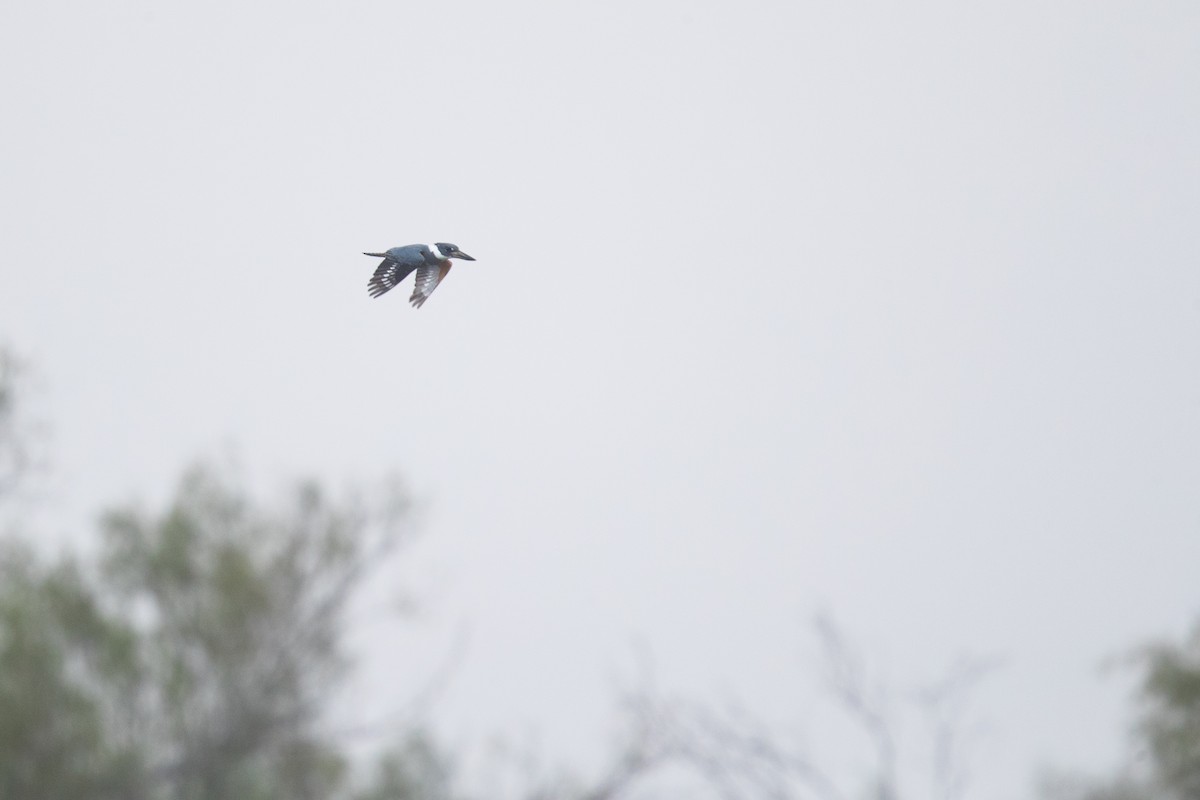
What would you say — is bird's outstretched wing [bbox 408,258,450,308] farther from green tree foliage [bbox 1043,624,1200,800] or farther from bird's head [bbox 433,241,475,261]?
green tree foliage [bbox 1043,624,1200,800]

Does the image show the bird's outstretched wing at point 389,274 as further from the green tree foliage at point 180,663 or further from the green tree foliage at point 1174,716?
the green tree foliage at point 1174,716

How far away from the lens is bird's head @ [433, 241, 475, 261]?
14.9 metres

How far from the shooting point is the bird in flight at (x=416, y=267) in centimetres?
1461

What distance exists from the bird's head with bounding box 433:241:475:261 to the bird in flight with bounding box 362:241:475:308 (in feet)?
0.07

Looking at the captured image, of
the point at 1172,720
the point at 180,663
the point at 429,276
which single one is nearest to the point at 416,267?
the point at 429,276

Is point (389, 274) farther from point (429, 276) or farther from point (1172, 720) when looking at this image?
point (1172, 720)

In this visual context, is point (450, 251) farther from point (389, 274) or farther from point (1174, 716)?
point (1174, 716)

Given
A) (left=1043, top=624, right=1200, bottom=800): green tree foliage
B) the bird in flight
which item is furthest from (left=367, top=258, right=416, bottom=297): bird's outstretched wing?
(left=1043, top=624, right=1200, bottom=800): green tree foliage

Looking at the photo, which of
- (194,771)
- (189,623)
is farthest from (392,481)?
(194,771)

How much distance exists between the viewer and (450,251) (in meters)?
15.0

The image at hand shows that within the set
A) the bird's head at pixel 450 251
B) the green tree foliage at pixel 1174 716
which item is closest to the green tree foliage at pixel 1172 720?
the green tree foliage at pixel 1174 716

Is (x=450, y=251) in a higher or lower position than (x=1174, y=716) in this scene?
higher

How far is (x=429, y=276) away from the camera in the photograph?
14.7 meters

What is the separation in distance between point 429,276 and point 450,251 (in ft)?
1.20
